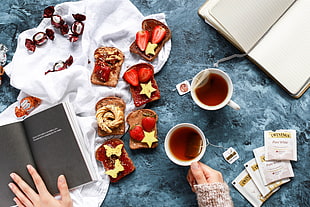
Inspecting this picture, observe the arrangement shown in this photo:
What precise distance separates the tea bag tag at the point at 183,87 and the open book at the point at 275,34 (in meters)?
0.23

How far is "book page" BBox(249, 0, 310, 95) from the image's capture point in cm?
134

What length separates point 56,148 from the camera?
1340 millimetres

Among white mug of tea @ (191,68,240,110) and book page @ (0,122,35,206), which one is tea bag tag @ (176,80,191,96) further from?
book page @ (0,122,35,206)

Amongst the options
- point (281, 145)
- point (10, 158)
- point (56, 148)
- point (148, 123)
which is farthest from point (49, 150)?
point (281, 145)

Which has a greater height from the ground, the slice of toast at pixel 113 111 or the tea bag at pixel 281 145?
the tea bag at pixel 281 145

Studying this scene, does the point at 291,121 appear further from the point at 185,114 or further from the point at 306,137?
the point at 185,114

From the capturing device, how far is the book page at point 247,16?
1307 mm

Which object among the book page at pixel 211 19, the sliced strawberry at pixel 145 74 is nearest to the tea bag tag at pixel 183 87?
the sliced strawberry at pixel 145 74

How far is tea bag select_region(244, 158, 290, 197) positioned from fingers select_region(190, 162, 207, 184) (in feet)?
0.65

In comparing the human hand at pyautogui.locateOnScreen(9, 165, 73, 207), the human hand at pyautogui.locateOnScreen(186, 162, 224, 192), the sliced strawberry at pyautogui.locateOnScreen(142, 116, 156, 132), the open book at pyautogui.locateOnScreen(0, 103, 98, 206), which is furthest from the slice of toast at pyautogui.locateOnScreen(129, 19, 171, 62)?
the human hand at pyautogui.locateOnScreen(9, 165, 73, 207)

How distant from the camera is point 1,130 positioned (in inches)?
52.4

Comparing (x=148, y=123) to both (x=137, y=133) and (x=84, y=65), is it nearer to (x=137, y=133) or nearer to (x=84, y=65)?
(x=137, y=133)

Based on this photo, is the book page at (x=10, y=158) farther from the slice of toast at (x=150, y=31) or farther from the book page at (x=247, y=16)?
the book page at (x=247, y=16)

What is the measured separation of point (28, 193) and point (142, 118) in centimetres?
49
